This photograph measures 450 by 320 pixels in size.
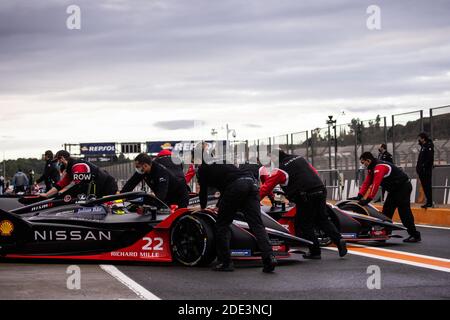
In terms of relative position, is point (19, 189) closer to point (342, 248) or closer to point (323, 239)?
point (323, 239)

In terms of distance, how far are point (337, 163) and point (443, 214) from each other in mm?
7563

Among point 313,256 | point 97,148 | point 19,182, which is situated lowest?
point 313,256

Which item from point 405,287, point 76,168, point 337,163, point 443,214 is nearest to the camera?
point 405,287

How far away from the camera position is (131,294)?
7.91 m

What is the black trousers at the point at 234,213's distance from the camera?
9938 mm

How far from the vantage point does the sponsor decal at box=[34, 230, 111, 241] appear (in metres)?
10.8

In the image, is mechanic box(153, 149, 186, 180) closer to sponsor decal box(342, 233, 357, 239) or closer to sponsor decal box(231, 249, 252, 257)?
sponsor decal box(342, 233, 357, 239)

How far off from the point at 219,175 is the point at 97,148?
2703 inches

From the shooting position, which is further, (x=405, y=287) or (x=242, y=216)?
(x=242, y=216)

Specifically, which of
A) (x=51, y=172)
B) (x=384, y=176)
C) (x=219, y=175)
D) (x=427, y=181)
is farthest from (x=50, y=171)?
(x=219, y=175)

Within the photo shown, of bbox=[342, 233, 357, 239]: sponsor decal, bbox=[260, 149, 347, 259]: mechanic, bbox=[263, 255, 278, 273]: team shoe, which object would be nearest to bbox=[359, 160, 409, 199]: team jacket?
Result: bbox=[342, 233, 357, 239]: sponsor decal

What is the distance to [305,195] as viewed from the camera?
11594mm
